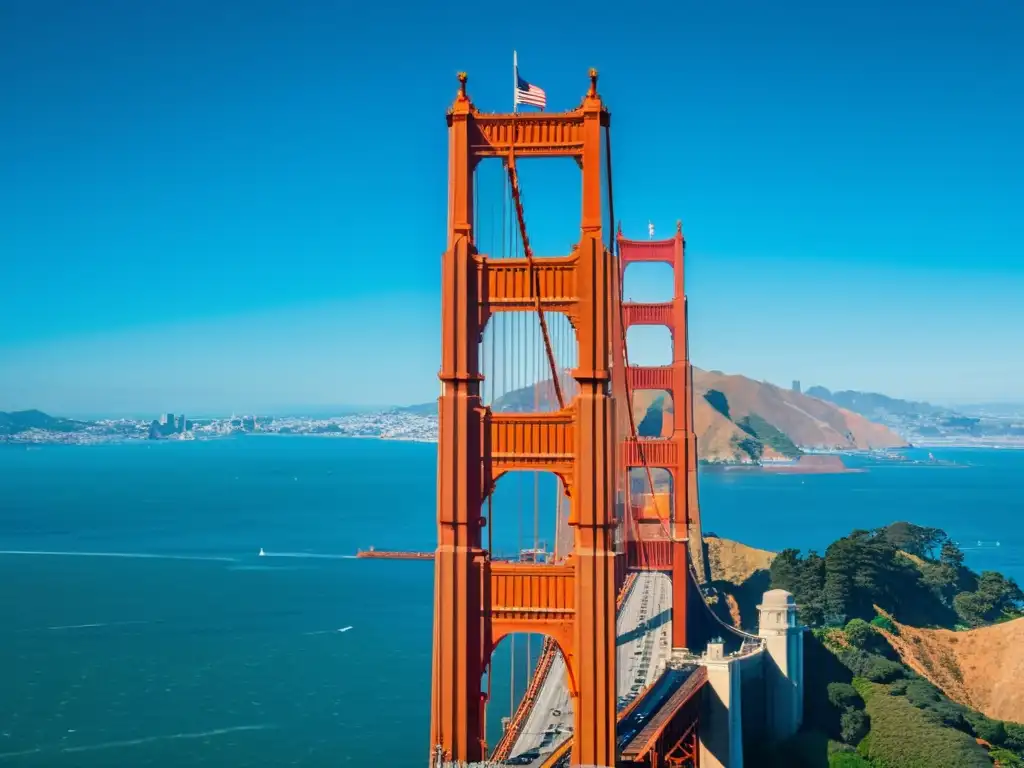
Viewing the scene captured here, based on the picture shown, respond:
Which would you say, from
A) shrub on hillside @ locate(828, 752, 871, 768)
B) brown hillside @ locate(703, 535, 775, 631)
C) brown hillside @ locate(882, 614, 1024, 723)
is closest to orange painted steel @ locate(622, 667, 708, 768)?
shrub on hillside @ locate(828, 752, 871, 768)

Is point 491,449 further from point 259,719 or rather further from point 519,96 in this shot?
point 259,719

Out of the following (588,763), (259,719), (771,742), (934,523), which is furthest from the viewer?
(934,523)

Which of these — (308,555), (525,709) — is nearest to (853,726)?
(525,709)

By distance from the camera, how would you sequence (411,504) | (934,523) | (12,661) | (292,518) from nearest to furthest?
(12,661)
(292,518)
(934,523)
(411,504)

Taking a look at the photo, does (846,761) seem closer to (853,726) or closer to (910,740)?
(853,726)

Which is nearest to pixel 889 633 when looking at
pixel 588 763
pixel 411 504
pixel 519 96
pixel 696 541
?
pixel 696 541

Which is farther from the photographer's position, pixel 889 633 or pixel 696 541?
pixel 696 541

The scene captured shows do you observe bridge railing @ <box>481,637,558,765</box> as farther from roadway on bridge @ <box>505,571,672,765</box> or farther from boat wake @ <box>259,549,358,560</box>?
boat wake @ <box>259,549,358,560</box>
